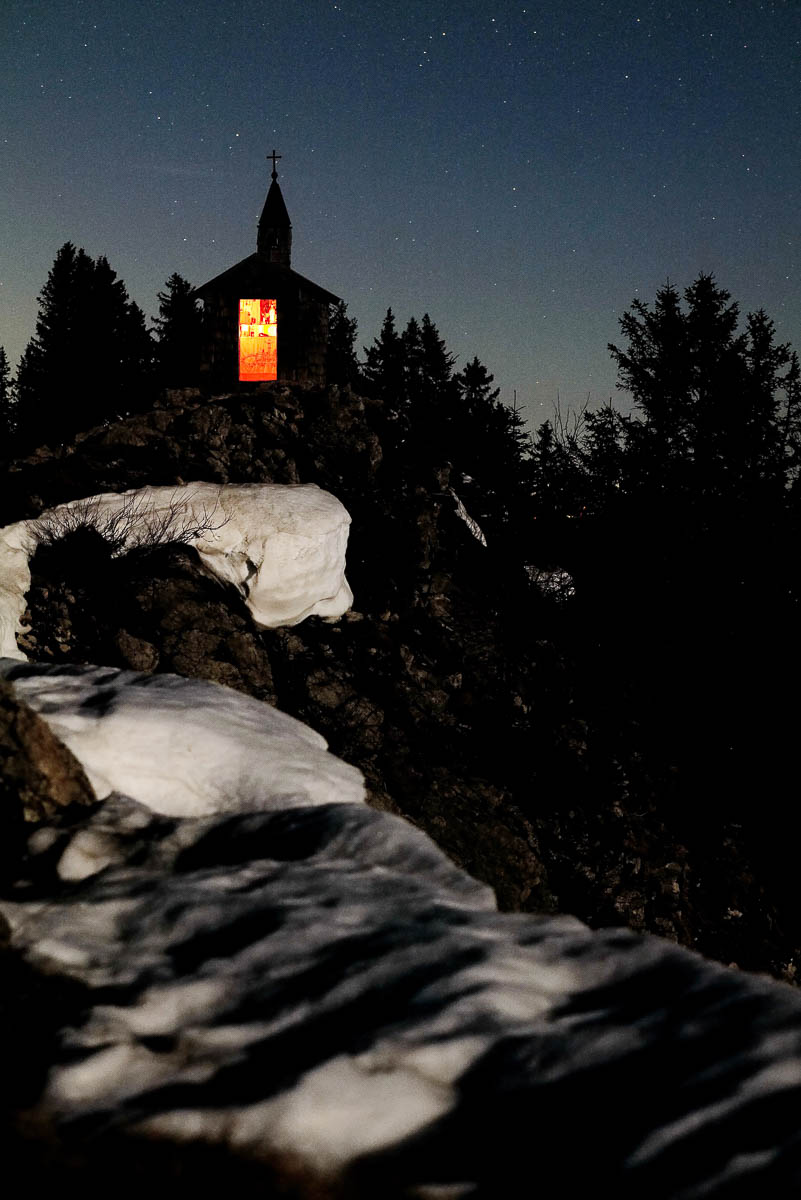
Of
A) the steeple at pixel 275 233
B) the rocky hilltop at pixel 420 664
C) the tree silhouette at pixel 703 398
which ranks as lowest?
the rocky hilltop at pixel 420 664

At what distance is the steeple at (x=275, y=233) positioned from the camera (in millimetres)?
28969

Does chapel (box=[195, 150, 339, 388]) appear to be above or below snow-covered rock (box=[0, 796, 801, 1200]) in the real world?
above

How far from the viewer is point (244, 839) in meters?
3.24

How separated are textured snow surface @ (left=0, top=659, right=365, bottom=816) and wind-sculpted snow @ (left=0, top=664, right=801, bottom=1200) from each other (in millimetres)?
744

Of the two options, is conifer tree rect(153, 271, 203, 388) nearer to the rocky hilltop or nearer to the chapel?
the chapel

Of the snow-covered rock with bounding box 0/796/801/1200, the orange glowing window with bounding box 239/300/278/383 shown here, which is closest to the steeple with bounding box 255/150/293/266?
the orange glowing window with bounding box 239/300/278/383

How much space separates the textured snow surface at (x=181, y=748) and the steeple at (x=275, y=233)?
28.0 metres

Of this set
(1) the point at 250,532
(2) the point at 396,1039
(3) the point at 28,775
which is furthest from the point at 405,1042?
(1) the point at 250,532

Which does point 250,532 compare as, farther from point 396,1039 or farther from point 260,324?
point 260,324

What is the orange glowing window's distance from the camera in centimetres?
2811

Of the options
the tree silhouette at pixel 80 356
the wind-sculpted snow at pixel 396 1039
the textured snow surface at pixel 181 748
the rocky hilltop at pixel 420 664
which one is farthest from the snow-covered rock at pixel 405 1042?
the tree silhouette at pixel 80 356

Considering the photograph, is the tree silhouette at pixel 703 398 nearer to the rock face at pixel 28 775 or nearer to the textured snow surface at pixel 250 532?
the textured snow surface at pixel 250 532

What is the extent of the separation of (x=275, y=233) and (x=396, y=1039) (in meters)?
31.7

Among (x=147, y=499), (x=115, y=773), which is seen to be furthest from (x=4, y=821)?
(x=147, y=499)
